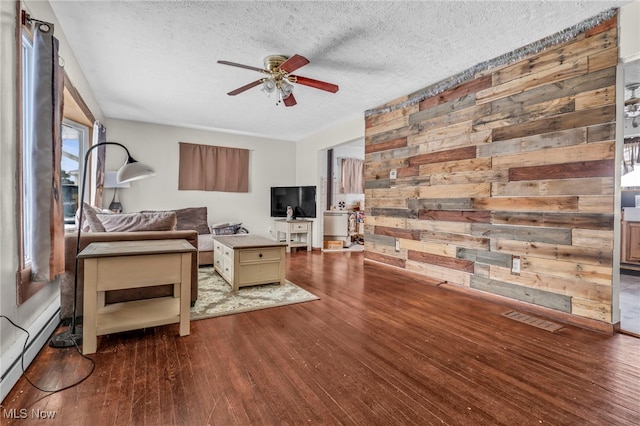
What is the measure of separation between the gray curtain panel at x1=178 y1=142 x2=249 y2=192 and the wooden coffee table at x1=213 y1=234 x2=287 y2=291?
287 centimetres

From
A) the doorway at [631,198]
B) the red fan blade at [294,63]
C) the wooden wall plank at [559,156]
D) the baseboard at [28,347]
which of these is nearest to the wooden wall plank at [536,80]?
the wooden wall plank at [559,156]

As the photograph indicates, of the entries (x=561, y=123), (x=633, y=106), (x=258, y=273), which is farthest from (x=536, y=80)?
(x=258, y=273)

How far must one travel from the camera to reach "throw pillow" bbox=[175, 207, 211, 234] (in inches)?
207

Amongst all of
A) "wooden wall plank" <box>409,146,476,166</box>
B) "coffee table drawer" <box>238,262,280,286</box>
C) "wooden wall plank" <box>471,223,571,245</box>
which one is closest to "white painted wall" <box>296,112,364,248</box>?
"wooden wall plank" <box>409,146,476,166</box>

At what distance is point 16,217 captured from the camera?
1.72 m

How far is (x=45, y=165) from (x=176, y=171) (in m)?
4.09

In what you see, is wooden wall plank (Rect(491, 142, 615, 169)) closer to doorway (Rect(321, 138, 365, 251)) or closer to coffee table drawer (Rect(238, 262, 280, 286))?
coffee table drawer (Rect(238, 262, 280, 286))

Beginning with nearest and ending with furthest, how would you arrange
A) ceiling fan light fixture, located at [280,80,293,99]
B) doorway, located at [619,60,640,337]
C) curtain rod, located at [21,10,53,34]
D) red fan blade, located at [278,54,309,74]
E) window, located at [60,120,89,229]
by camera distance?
1. curtain rod, located at [21,10,53,34]
2. red fan blade, located at [278,54,309,74]
3. ceiling fan light fixture, located at [280,80,293,99]
4. doorway, located at [619,60,640,337]
5. window, located at [60,120,89,229]

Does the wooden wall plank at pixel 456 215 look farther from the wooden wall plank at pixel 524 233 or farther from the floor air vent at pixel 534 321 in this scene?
the floor air vent at pixel 534 321

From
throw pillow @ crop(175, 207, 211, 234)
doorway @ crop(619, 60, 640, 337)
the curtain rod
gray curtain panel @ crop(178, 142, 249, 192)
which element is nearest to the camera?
the curtain rod

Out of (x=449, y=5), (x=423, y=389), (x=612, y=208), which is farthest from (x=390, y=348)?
(x=449, y=5)

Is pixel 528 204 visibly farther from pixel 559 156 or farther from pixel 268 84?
pixel 268 84

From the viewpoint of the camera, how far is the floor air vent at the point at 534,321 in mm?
2396

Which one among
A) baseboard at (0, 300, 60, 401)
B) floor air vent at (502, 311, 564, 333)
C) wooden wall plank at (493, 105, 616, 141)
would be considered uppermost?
wooden wall plank at (493, 105, 616, 141)
